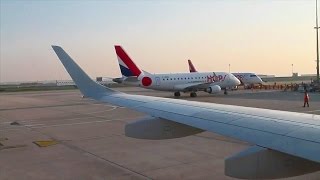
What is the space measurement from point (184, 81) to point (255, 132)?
39.7 meters

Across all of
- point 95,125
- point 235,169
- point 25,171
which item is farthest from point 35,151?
point 235,169

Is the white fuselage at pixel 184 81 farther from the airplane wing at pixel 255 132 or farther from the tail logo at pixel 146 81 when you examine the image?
the airplane wing at pixel 255 132

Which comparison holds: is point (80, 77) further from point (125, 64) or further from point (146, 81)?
point (146, 81)

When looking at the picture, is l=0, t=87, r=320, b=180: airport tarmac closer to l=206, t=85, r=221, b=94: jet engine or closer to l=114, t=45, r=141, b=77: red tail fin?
l=114, t=45, r=141, b=77: red tail fin

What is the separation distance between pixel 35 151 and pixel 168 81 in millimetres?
31267

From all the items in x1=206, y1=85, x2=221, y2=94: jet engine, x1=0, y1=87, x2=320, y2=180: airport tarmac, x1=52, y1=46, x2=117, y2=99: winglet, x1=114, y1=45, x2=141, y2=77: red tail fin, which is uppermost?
x1=114, y1=45, x2=141, y2=77: red tail fin

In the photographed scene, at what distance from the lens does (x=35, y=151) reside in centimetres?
1252

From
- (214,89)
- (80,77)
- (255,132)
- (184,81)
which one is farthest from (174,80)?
(255,132)

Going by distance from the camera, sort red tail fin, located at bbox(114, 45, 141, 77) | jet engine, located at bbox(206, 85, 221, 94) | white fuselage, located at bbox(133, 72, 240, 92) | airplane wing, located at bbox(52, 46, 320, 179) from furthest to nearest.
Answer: jet engine, located at bbox(206, 85, 221, 94)
white fuselage, located at bbox(133, 72, 240, 92)
red tail fin, located at bbox(114, 45, 141, 77)
airplane wing, located at bbox(52, 46, 320, 179)

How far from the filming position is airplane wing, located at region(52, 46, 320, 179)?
13.2ft

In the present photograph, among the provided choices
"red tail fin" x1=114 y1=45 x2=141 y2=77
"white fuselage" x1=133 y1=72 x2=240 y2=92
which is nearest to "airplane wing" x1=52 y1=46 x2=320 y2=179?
"red tail fin" x1=114 y1=45 x2=141 y2=77

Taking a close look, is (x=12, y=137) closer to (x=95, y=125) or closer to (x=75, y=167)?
(x=95, y=125)

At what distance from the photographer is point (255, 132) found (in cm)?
460

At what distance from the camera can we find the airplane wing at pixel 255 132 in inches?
159
